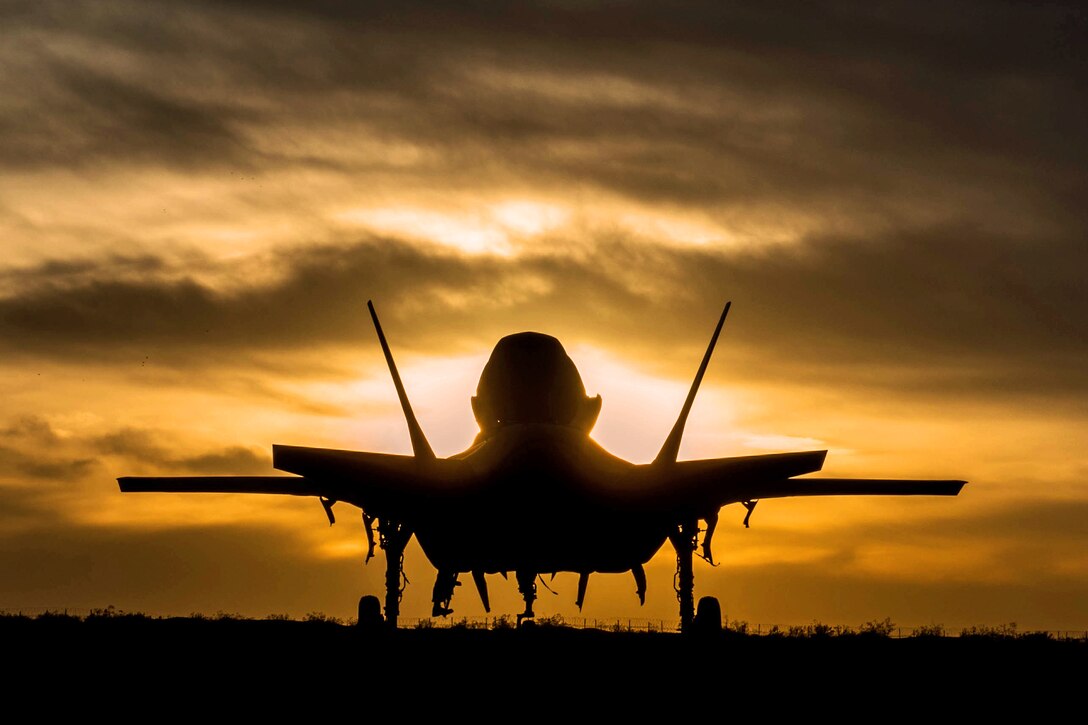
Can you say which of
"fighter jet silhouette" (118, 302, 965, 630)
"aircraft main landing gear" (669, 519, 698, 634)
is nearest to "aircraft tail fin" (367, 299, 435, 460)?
"fighter jet silhouette" (118, 302, 965, 630)

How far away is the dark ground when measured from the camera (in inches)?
492

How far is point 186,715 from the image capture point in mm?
11547

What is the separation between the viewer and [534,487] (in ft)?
62.8

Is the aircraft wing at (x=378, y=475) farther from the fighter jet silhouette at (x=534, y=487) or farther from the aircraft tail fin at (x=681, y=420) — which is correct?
the aircraft tail fin at (x=681, y=420)

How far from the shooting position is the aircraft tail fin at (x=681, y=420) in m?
21.5

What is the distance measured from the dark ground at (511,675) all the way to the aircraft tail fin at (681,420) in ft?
9.99

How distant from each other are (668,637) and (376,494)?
24.1ft

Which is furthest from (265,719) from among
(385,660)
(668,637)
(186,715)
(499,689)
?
(668,637)

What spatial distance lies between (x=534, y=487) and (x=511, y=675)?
16.0ft

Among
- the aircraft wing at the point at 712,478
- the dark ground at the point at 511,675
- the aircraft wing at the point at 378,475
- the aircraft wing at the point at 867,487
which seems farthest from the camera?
the aircraft wing at the point at 867,487

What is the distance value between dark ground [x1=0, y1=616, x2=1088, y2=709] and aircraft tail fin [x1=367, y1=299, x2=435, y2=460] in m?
3.04

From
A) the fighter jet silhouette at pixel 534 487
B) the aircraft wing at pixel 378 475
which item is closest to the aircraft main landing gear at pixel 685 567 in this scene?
the fighter jet silhouette at pixel 534 487

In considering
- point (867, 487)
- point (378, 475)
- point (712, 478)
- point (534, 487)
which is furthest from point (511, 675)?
point (867, 487)

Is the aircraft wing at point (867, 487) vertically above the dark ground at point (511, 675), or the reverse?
the aircraft wing at point (867, 487)
